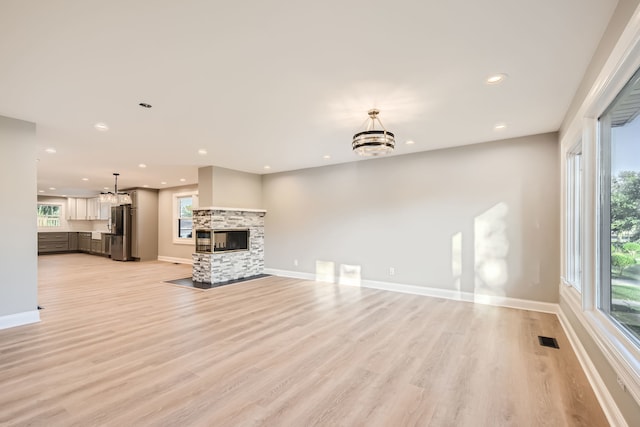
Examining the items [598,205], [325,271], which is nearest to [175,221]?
[325,271]

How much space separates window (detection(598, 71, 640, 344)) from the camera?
1.73 m

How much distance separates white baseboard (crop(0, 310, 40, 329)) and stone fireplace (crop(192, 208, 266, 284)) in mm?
2771

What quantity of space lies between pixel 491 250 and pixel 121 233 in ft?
35.6

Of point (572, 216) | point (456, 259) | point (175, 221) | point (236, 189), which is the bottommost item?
point (456, 259)

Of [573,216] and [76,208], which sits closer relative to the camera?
[573,216]

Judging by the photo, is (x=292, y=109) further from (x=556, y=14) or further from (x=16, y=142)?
(x=16, y=142)

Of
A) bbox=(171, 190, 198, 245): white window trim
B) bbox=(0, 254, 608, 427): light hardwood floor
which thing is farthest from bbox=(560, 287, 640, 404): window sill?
bbox=(171, 190, 198, 245): white window trim

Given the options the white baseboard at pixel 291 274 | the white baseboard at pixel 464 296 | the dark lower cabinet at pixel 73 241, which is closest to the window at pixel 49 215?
the dark lower cabinet at pixel 73 241

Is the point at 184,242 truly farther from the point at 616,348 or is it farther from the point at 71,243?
the point at 616,348

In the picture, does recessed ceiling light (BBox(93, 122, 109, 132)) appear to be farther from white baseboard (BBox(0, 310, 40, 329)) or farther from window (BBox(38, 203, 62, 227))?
window (BBox(38, 203, 62, 227))

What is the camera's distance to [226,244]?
6609 millimetres

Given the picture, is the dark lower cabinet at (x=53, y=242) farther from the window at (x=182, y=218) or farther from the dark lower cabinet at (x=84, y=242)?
the window at (x=182, y=218)

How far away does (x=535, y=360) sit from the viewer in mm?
2705

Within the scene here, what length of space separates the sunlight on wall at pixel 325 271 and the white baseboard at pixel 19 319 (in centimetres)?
454
